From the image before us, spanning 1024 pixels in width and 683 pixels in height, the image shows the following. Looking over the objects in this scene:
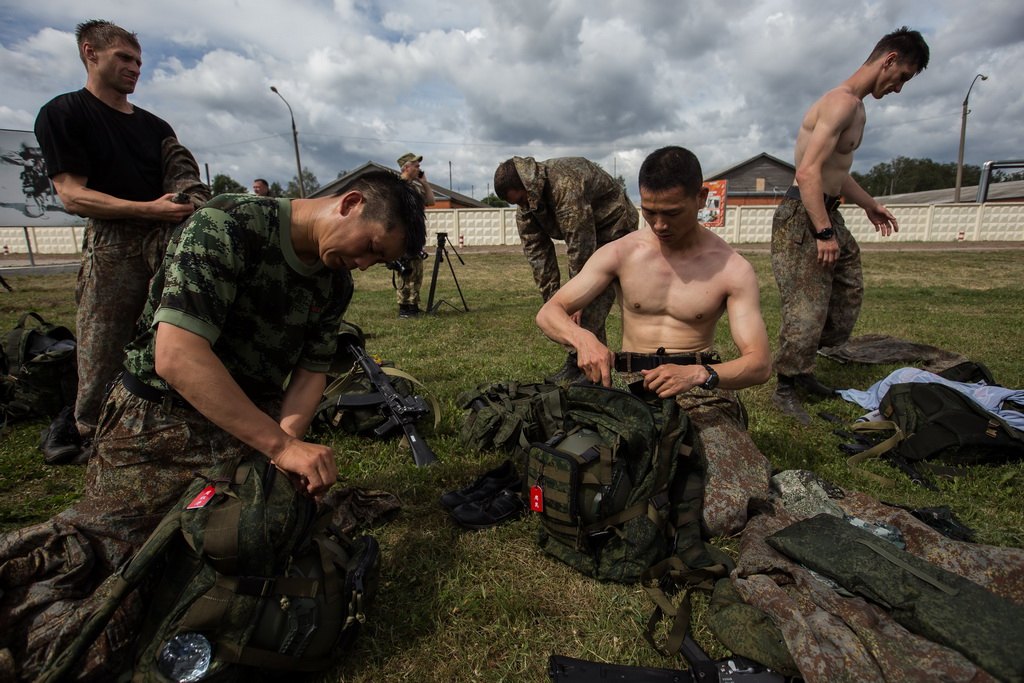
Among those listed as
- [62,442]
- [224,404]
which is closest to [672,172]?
[224,404]

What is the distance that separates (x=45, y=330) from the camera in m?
4.25

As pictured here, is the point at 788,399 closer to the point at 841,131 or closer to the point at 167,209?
the point at 841,131

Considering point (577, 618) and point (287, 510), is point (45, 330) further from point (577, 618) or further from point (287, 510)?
point (577, 618)

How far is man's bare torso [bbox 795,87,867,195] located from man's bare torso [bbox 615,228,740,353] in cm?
186

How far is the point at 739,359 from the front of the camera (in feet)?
8.61

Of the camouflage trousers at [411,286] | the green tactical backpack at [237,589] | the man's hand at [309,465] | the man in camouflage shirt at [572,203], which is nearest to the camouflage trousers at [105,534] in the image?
the green tactical backpack at [237,589]

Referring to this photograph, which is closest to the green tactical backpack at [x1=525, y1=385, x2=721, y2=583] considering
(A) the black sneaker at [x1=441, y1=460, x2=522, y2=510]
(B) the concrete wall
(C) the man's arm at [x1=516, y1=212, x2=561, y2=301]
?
(A) the black sneaker at [x1=441, y1=460, x2=522, y2=510]

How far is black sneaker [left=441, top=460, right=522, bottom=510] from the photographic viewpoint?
2.90 metres

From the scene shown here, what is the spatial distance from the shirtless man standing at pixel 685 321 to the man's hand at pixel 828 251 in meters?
1.60

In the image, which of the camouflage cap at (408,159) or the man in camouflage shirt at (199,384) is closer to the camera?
the man in camouflage shirt at (199,384)

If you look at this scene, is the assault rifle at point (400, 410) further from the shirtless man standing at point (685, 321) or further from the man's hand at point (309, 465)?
the man's hand at point (309, 465)

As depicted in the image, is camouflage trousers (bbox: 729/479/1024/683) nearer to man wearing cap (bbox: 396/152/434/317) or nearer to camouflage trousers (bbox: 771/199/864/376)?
camouflage trousers (bbox: 771/199/864/376)

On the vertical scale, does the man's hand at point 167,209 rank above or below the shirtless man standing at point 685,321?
above

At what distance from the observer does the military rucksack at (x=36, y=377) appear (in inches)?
156
